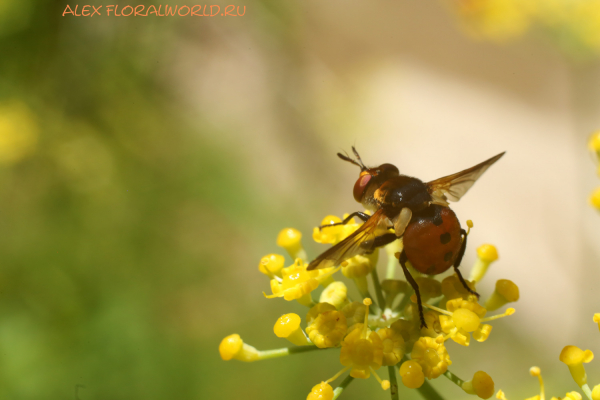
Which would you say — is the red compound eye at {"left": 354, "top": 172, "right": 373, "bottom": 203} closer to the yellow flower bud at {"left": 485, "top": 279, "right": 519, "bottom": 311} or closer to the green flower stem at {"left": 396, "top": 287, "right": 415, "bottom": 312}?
the green flower stem at {"left": 396, "top": 287, "right": 415, "bottom": 312}

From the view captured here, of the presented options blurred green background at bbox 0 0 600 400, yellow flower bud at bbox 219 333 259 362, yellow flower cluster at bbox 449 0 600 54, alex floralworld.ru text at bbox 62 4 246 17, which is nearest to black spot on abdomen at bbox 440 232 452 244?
yellow flower bud at bbox 219 333 259 362

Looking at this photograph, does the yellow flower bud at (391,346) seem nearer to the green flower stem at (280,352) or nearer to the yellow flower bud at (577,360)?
the green flower stem at (280,352)

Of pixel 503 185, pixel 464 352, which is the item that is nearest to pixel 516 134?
pixel 503 185

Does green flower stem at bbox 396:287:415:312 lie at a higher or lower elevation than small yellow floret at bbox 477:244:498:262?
lower

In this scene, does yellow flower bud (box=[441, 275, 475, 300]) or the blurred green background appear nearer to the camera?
yellow flower bud (box=[441, 275, 475, 300])

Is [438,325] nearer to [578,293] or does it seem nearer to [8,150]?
[8,150]
